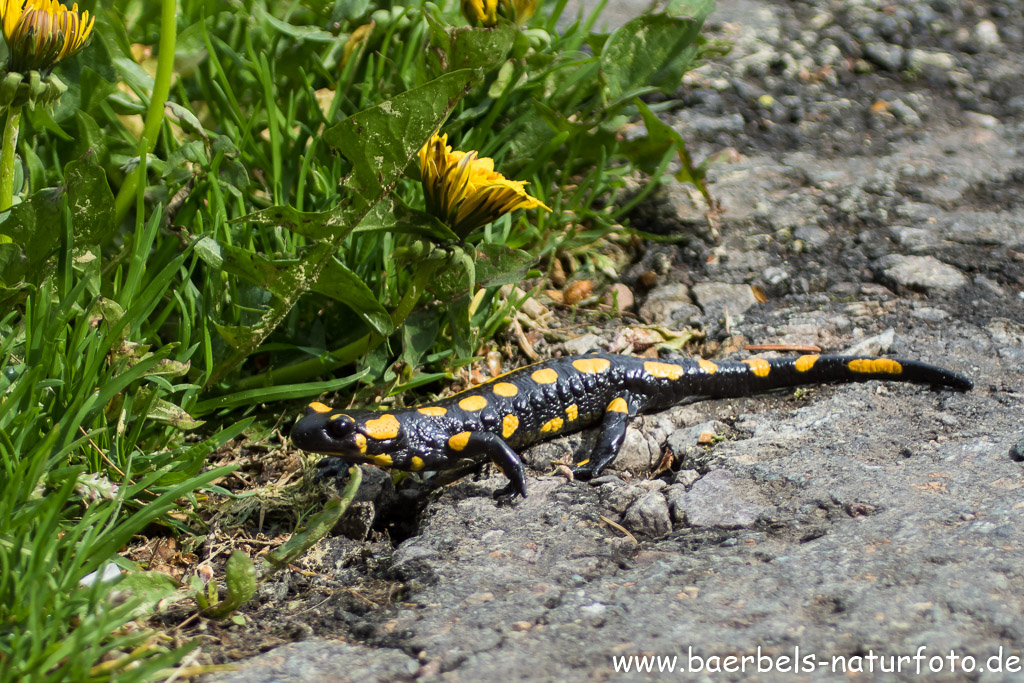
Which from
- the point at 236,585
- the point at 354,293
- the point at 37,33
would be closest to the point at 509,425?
the point at 354,293

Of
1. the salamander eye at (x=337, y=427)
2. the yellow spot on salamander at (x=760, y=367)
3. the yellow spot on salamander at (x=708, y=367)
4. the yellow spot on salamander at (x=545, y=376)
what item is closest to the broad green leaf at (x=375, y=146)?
the salamander eye at (x=337, y=427)

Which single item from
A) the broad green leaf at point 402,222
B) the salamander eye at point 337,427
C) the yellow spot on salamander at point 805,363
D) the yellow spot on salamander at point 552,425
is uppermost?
the broad green leaf at point 402,222

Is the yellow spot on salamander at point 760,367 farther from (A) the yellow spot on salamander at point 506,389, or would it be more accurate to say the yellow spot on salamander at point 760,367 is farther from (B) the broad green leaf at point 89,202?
(B) the broad green leaf at point 89,202

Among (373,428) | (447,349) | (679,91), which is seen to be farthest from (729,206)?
(373,428)

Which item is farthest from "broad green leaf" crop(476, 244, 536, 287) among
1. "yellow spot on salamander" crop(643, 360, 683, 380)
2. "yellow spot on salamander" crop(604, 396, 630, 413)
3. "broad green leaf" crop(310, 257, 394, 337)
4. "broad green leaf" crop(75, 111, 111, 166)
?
"broad green leaf" crop(75, 111, 111, 166)

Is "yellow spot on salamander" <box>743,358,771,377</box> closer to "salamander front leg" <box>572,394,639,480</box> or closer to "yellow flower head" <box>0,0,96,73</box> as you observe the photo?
"salamander front leg" <box>572,394,639,480</box>
